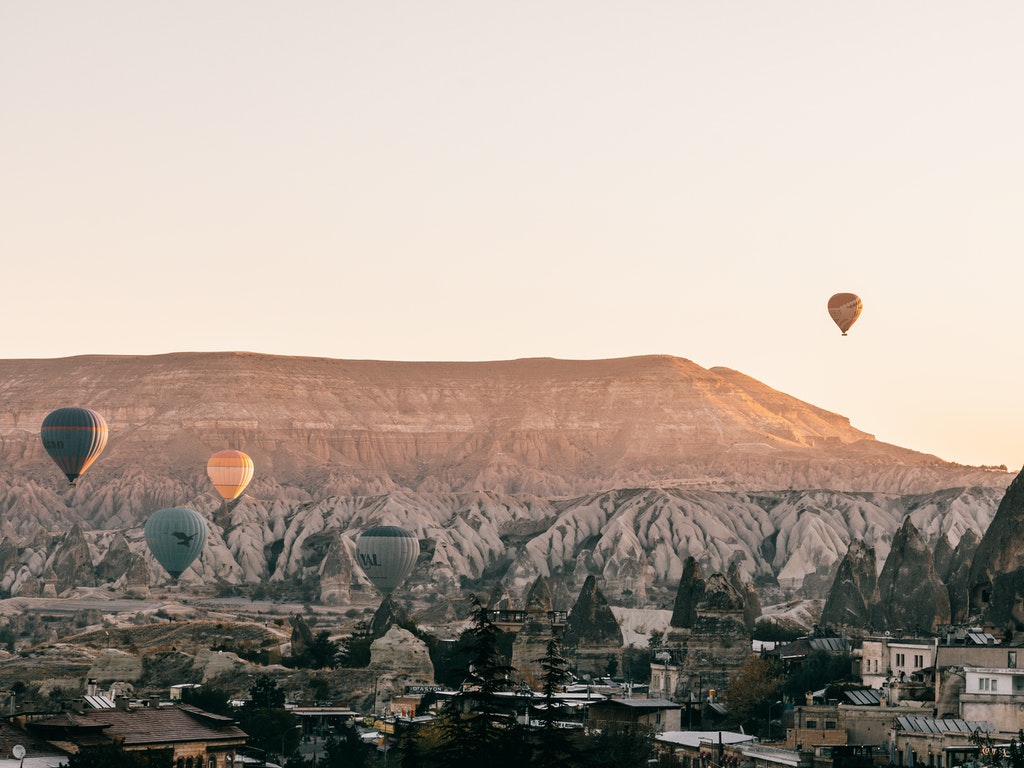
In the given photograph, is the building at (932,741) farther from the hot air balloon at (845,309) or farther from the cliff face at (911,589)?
the hot air balloon at (845,309)

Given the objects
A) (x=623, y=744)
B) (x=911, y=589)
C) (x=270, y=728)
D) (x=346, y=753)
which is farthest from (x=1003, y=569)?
(x=623, y=744)

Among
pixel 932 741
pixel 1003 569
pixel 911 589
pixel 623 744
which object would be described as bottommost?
pixel 623 744

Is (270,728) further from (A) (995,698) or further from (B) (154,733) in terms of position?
(A) (995,698)

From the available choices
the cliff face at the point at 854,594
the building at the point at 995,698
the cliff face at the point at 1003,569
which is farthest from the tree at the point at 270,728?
the cliff face at the point at 854,594

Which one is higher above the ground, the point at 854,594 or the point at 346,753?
the point at 854,594

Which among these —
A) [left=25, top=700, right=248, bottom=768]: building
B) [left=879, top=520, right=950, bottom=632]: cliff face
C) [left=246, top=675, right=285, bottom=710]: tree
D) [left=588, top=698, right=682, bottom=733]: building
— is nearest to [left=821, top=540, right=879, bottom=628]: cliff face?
[left=879, top=520, right=950, bottom=632]: cliff face

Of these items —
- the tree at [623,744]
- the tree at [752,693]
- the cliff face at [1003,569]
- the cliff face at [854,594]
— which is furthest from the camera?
the cliff face at [854,594]
